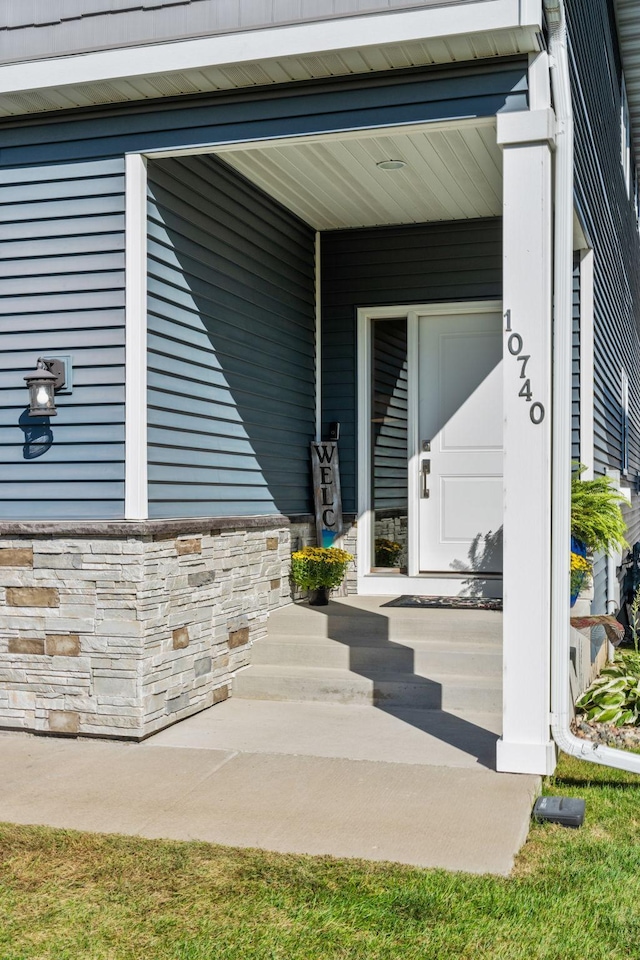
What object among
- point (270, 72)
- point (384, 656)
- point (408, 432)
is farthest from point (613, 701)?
point (270, 72)

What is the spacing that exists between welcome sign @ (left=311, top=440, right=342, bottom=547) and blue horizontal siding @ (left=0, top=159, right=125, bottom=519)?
2609 mm

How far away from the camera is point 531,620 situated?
177 inches

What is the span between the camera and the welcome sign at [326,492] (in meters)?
7.54

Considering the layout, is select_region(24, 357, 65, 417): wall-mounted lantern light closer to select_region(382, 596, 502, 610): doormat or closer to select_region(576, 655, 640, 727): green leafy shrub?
select_region(382, 596, 502, 610): doormat

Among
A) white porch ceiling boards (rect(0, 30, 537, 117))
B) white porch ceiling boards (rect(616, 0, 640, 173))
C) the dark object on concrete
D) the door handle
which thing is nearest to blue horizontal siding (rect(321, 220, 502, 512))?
the door handle

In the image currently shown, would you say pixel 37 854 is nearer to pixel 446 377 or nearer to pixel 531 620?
pixel 531 620

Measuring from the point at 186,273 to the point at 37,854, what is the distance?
10.8ft

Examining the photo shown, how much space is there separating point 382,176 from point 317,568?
2.62 metres

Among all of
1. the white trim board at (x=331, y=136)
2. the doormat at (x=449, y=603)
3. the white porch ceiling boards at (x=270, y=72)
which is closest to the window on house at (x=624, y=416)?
the doormat at (x=449, y=603)

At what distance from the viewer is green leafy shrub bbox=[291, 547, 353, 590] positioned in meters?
6.98

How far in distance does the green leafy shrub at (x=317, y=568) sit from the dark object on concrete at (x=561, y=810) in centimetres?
309

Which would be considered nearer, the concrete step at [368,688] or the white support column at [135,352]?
the white support column at [135,352]

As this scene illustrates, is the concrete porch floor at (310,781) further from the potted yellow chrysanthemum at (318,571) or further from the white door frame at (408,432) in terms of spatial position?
the white door frame at (408,432)

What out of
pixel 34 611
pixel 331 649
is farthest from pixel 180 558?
pixel 331 649
